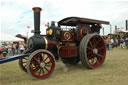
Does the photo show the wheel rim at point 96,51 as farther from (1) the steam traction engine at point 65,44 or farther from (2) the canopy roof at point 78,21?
(2) the canopy roof at point 78,21

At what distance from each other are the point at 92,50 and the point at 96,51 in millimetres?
180

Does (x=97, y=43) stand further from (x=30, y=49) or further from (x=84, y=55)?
(x=30, y=49)

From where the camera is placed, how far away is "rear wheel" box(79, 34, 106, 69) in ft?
15.8

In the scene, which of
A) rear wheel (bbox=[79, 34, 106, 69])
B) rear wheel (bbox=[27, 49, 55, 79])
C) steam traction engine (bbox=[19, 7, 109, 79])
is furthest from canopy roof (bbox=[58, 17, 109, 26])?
rear wheel (bbox=[27, 49, 55, 79])

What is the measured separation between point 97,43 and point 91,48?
0.47 metres

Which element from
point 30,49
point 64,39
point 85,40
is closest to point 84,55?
point 85,40

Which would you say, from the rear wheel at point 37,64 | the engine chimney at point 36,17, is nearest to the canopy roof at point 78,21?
the engine chimney at point 36,17

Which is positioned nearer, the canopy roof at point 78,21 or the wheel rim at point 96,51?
the canopy roof at point 78,21

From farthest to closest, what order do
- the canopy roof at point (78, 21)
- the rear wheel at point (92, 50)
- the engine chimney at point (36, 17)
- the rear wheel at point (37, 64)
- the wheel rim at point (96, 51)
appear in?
the wheel rim at point (96, 51) < the canopy roof at point (78, 21) < the rear wheel at point (92, 50) < the engine chimney at point (36, 17) < the rear wheel at point (37, 64)

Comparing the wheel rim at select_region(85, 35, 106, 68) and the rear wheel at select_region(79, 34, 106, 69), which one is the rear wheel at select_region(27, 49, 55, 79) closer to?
the rear wheel at select_region(79, 34, 106, 69)

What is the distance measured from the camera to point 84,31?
5375mm

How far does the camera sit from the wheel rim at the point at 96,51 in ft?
17.3

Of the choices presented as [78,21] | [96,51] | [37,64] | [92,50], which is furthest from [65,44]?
[37,64]

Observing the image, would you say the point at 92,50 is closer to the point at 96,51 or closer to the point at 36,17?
the point at 96,51
